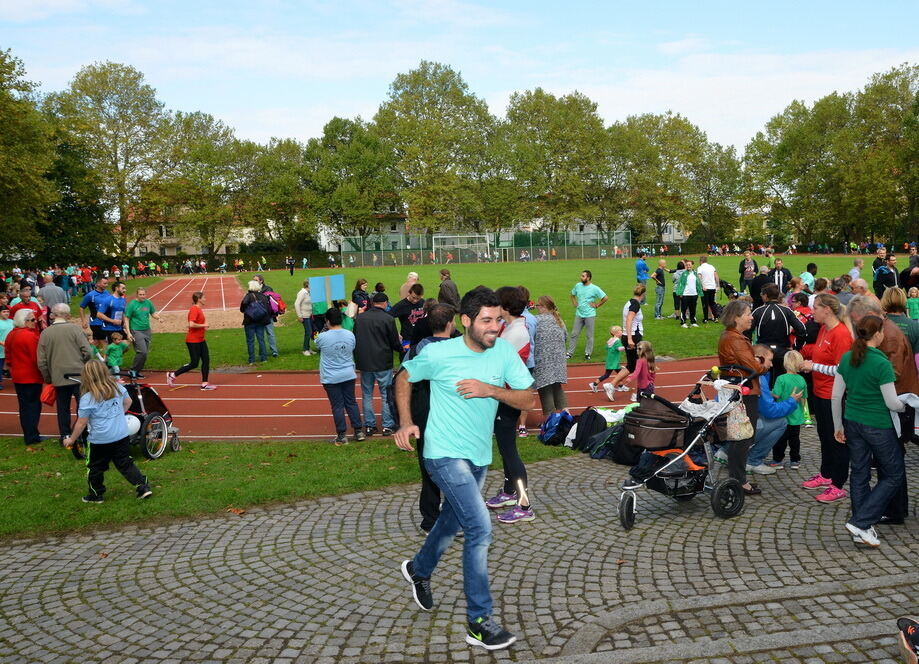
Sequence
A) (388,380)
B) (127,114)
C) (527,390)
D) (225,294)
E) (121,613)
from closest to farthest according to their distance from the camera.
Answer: (527,390) < (121,613) < (388,380) < (225,294) < (127,114)

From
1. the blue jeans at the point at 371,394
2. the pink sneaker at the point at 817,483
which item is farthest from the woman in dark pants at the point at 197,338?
the pink sneaker at the point at 817,483

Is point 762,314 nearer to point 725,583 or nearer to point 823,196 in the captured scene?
point 725,583

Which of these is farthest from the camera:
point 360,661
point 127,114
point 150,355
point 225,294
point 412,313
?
point 127,114

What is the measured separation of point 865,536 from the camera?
5516mm

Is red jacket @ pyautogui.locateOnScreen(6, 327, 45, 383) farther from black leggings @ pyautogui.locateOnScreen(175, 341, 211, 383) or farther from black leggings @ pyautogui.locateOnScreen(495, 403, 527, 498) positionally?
black leggings @ pyautogui.locateOnScreen(495, 403, 527, 498)

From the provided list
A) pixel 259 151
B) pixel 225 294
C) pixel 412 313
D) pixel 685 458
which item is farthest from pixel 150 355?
pixel 259 151

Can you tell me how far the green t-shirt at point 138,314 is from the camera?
13.7 m

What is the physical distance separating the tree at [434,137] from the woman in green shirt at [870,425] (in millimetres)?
66394

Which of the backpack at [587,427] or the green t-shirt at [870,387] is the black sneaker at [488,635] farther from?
the backpack at [587,427]

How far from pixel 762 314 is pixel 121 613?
7387mm

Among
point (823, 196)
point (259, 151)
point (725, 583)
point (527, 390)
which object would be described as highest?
point (259, 151)

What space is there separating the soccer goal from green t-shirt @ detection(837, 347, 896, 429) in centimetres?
6289

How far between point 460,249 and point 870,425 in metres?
64.1

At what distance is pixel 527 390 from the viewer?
4496 mm
